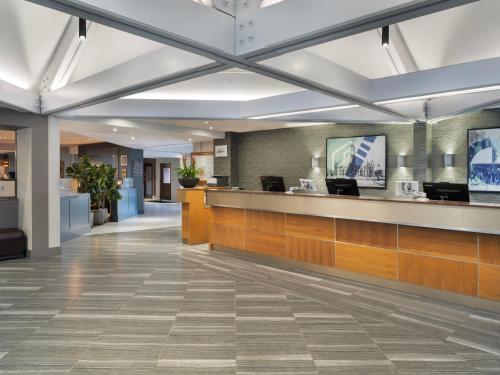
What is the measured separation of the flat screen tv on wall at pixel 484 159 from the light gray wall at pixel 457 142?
99 mm

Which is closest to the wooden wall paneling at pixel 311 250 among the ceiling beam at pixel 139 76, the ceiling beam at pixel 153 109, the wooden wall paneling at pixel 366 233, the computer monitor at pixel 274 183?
the wooden wall paneling at pixel 366 233

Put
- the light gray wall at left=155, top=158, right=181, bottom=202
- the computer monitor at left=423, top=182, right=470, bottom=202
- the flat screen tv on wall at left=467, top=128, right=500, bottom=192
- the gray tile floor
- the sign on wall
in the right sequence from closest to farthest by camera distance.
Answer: the gray tile floor, the computer monitor at left=423, top=182, right=470, bottom=202, the flat screen tv on wall at left=467, top=128, right=500, bottom=192, the sign on wall, the light gray wall at left=155, top=158, right=181, bottom=202

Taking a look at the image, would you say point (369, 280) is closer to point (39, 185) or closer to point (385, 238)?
point (385, 238)

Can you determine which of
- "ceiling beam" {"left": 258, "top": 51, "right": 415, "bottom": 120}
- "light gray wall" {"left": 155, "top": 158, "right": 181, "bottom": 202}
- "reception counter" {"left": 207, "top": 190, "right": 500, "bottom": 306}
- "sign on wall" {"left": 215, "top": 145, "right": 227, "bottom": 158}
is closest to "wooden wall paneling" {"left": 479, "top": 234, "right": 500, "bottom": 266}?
"reception counter" {"left": 207, "top": 190, "right": 500, "bottom": 306}

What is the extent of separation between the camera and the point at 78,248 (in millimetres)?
7844

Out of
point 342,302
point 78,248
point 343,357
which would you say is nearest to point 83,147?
point 78,248

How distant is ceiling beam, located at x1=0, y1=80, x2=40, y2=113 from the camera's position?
5.63m

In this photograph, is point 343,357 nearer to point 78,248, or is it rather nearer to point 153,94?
point 153,94

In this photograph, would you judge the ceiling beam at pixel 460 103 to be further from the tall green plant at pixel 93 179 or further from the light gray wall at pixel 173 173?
the light gray wall at pixel 173 173

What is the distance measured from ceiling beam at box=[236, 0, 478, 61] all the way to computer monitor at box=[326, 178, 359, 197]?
3074mm

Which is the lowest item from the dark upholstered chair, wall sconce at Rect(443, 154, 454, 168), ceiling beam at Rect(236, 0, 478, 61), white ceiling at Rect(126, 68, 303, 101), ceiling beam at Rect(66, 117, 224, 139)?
the dark upholstered chair

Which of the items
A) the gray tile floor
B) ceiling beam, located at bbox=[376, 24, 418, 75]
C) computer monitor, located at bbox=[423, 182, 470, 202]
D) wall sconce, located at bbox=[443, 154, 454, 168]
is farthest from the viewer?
wall sconce, located at bbox=[443, 154, 454, 168]

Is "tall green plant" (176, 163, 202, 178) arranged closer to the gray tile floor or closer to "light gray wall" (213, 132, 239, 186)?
"light gray wall" (213, 132, 239, 186)

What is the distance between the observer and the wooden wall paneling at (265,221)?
641 centimetres
